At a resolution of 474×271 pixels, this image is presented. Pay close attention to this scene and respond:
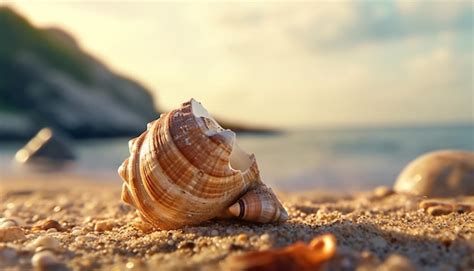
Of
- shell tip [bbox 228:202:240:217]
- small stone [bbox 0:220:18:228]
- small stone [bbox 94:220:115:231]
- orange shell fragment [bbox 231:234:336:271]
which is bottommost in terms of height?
orange shell fragment [bbox 231:234:336:271]

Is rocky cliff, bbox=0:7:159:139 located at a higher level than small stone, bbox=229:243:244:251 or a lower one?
higher

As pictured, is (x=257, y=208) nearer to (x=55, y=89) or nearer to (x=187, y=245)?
(x=187, y=245)

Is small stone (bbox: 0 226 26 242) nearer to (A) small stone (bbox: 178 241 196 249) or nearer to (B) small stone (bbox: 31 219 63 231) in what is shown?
(B) small stone (bbox: 31 219 63 231)

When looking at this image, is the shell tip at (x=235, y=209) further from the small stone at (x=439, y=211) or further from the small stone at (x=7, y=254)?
the small stone at (x=439, y=211)

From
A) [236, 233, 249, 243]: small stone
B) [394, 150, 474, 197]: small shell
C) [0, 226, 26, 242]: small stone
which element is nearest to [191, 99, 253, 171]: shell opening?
[236, 233, 249, 243]: small stone

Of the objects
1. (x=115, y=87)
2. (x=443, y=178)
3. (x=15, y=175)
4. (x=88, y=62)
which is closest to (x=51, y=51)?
(x=88, y=62)
